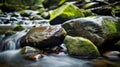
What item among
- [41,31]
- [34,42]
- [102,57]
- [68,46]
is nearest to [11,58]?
[34,42]

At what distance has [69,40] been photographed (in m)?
7.82

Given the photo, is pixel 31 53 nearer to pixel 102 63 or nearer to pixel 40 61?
pixel 40 61

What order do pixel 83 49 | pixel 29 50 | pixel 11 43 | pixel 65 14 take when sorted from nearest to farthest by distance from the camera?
pixel 83 49, pixel 29 50, pixel 11 43, pixel 65 14

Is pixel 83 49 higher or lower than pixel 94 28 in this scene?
lower

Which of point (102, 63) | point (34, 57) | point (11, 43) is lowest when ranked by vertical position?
point (102, 63)

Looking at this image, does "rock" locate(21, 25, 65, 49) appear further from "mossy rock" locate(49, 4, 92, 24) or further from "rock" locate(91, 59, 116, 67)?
"mossy rock" locate(49, 4, 92, 24)

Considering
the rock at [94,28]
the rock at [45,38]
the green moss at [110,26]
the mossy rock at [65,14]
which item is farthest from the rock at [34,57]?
the mossy rock at [65,14]

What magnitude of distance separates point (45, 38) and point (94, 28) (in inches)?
82.9

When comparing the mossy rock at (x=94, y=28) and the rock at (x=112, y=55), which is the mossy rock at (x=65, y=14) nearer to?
the mossy rock at (x=94, y=28)

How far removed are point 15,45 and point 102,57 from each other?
3.84 metres

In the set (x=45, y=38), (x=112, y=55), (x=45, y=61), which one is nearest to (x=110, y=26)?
(x=112, y=55)

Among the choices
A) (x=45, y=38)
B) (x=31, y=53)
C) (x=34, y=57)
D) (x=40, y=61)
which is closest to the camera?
(x=40, y=61)

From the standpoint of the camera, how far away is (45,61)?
7023 mm

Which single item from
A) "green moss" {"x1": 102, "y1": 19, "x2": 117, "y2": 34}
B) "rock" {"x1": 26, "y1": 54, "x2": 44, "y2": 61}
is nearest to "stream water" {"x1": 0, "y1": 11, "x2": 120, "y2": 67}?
"rock" {"x1": 26, "y1": 54, "x2": 44, "y2": 61}
